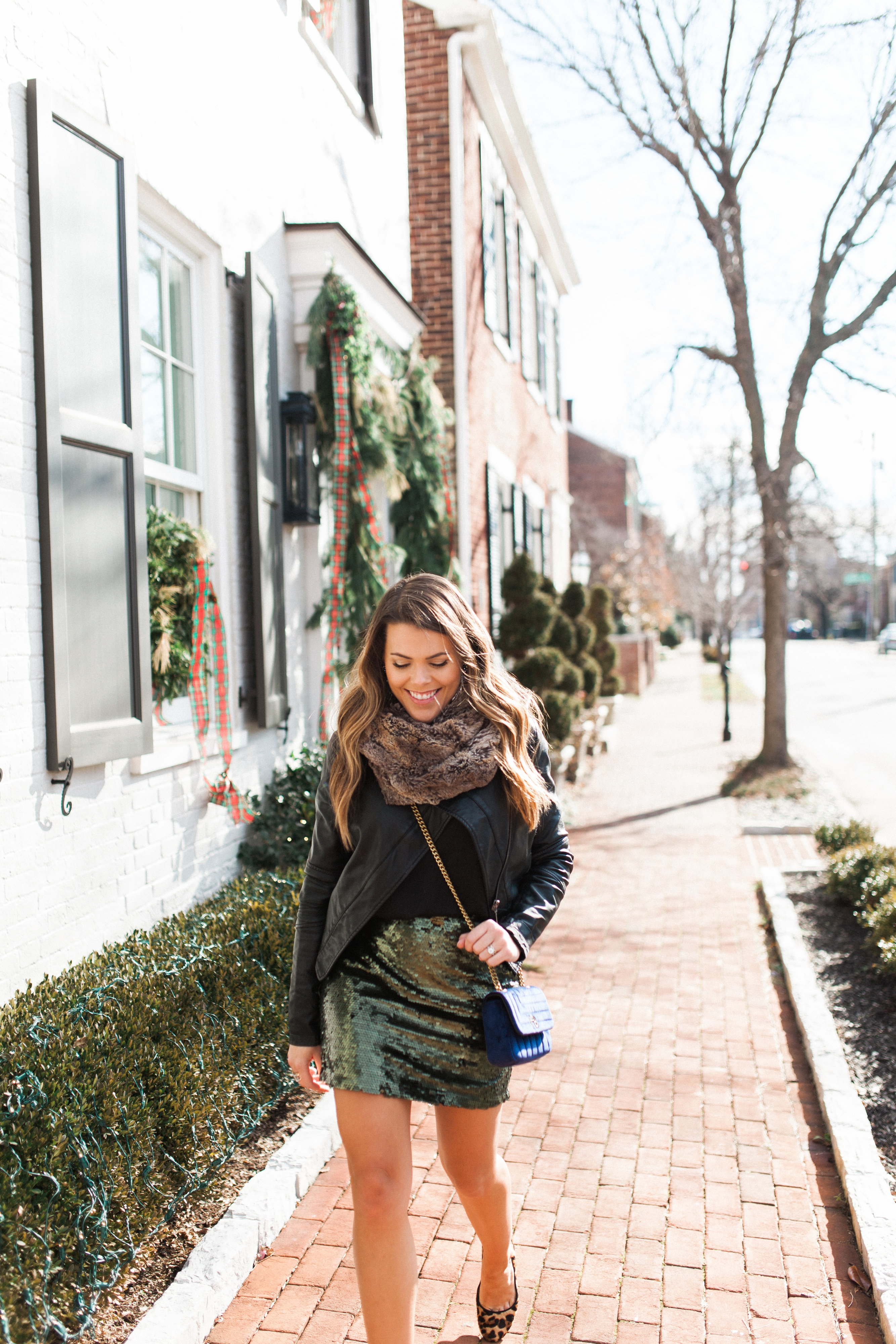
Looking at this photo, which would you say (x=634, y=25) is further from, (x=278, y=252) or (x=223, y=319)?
(x=223, y=319)

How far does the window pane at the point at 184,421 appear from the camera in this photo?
16.1ft

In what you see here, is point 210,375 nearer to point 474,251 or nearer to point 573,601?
point 474,251

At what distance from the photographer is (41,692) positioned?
11.4 ft

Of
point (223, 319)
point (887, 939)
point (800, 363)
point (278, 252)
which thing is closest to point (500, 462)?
point (800, 363)

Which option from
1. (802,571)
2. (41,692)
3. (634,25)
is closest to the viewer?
(41,692)

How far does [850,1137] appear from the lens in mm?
3551

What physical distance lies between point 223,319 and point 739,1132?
420cm

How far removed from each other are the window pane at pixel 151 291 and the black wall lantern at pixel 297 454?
1036 mm

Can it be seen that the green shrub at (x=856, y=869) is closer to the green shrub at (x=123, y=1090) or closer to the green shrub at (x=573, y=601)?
the green shrub at (x=123, y=1090)

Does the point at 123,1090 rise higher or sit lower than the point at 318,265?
lower

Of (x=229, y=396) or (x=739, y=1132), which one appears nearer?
(x=739, y=1132)

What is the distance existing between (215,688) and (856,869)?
392 centimetres

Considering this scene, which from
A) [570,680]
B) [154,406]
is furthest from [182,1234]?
[570,680]

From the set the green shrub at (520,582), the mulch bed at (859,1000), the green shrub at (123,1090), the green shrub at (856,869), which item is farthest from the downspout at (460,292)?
the green shrub at (123,1090)
